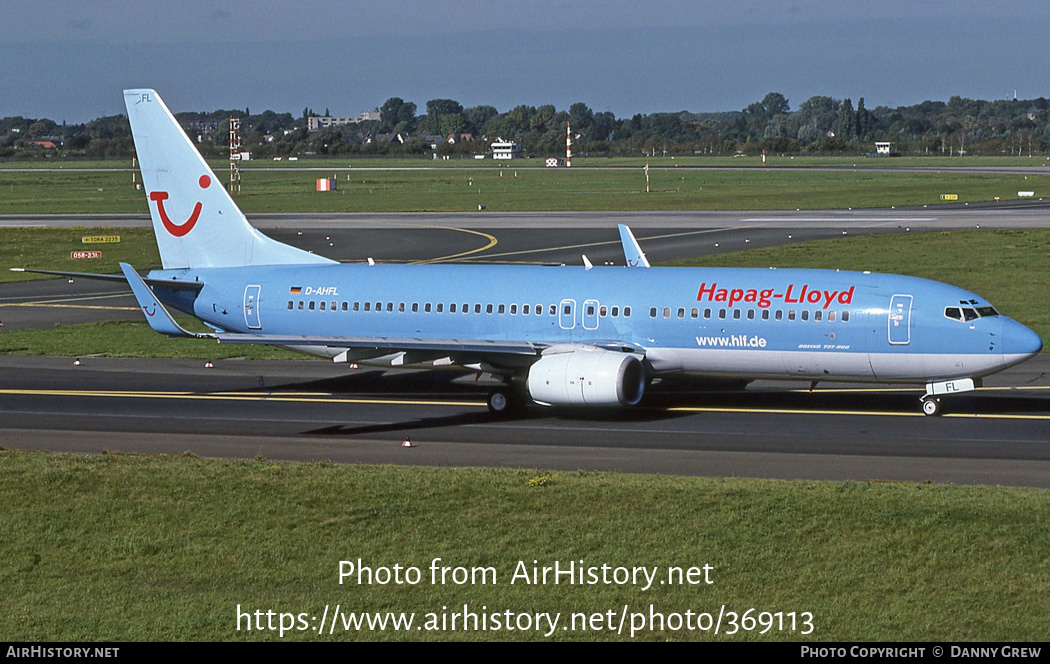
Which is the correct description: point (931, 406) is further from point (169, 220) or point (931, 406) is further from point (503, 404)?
→ point (169, 220)

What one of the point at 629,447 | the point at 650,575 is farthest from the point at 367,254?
the point at 650,575

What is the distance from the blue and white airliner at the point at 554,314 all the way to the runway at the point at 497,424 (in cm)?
139

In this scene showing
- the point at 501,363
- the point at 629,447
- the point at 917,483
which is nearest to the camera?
the point at 917,483

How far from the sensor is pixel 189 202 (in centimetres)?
4197

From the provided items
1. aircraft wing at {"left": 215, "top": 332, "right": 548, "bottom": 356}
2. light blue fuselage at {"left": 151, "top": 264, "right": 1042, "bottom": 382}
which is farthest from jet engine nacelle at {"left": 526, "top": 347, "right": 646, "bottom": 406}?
light blue fuselage at {"left": 151, "top": 264, "right": 1042, "bottom": 382}

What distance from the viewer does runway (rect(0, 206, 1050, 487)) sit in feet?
101

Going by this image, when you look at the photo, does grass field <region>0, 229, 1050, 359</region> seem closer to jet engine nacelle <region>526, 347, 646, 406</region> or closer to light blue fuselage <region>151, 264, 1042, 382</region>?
light blue fuselage <region>151, 264, 1042, 382</region>

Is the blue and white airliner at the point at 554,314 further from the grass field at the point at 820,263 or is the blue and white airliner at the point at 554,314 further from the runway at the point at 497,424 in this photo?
the grass field at the point at 820,263

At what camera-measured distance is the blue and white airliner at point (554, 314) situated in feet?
115

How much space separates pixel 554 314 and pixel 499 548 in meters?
16.6

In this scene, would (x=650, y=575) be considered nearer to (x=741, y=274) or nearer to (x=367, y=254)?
(x=741, y=274)

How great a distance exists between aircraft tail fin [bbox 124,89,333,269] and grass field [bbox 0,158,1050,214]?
85.2m

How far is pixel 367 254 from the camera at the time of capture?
84.4 m
